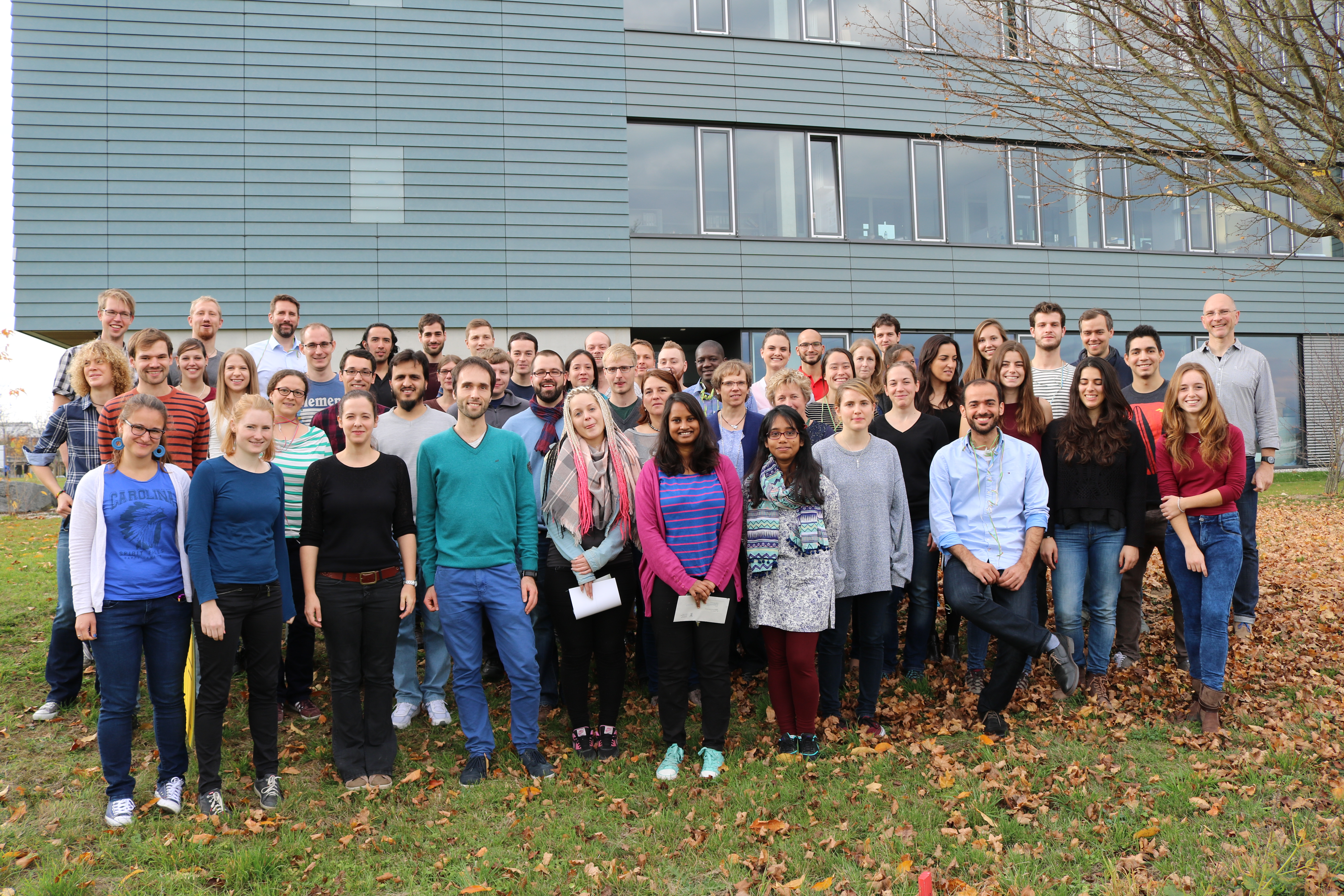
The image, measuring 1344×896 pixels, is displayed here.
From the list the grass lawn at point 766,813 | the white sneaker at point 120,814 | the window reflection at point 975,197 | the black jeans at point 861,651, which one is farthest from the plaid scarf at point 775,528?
the window reflection at point 975,197

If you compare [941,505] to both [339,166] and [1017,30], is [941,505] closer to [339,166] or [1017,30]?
[1017,30]

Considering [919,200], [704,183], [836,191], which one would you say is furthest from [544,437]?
[919,200]

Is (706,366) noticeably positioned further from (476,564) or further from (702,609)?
(476,564)

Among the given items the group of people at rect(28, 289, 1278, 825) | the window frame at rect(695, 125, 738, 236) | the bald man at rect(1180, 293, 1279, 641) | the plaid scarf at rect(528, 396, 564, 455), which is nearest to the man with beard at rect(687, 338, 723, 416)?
the group of people at rect(28, 289, 1278, 825)

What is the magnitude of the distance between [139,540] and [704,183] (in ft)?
41.9

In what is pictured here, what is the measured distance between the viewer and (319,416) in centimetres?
583

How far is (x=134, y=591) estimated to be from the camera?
4422 mm

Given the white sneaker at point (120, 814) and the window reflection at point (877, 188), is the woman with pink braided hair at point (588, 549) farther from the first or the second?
the window reflection at point (877, 188)

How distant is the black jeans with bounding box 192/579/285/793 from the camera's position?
15.0ft

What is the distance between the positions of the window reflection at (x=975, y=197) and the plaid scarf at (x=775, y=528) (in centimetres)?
1331

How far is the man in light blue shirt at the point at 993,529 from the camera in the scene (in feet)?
17.7

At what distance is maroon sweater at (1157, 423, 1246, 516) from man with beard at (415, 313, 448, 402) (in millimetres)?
5511

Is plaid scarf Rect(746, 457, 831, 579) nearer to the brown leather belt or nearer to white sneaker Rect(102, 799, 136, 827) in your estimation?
the brown leather belt

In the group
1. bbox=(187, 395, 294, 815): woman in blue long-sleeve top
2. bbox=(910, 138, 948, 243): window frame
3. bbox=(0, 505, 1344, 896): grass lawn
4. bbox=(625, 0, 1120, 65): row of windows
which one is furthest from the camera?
bbox=(910, 138, 948, 243): window frame
